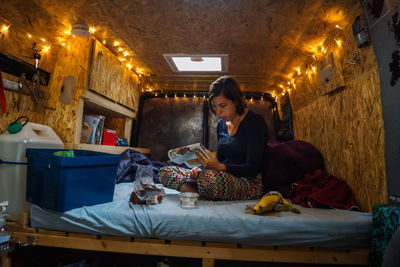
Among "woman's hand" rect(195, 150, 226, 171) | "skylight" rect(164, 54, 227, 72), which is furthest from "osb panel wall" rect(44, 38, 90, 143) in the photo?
"woman's hand" rect(195, 150, 226, 171)

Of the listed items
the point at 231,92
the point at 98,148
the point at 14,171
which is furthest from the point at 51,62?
the point at 231,92

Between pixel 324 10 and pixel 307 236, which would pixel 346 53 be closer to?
pixel 324 10

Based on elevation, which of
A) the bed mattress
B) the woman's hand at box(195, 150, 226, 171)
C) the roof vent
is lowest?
the bed mattress

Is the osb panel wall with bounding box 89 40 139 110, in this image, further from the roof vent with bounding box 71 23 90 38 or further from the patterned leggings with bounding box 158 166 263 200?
the patterned leggings with bounding box 158 166 263 200

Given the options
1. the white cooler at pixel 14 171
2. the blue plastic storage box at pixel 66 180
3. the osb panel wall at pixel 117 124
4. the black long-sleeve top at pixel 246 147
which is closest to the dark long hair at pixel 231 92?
the black long-sleeve top at pixel 246 147

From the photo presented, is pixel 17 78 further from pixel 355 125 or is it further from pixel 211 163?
pixel 355 125

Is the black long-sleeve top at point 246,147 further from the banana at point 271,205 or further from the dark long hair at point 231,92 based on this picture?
the banana at point 271,205

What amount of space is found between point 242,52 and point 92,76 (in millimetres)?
1726

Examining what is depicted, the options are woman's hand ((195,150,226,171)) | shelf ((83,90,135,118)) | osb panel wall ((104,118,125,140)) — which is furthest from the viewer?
osb panel wall ((104,118,125,140))

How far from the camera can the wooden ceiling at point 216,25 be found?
1760mm

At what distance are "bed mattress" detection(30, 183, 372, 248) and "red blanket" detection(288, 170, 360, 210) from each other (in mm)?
207

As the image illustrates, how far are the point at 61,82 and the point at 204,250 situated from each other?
212 cm

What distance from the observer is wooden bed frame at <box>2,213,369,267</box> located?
4.03 ft

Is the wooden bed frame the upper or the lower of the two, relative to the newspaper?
lower
